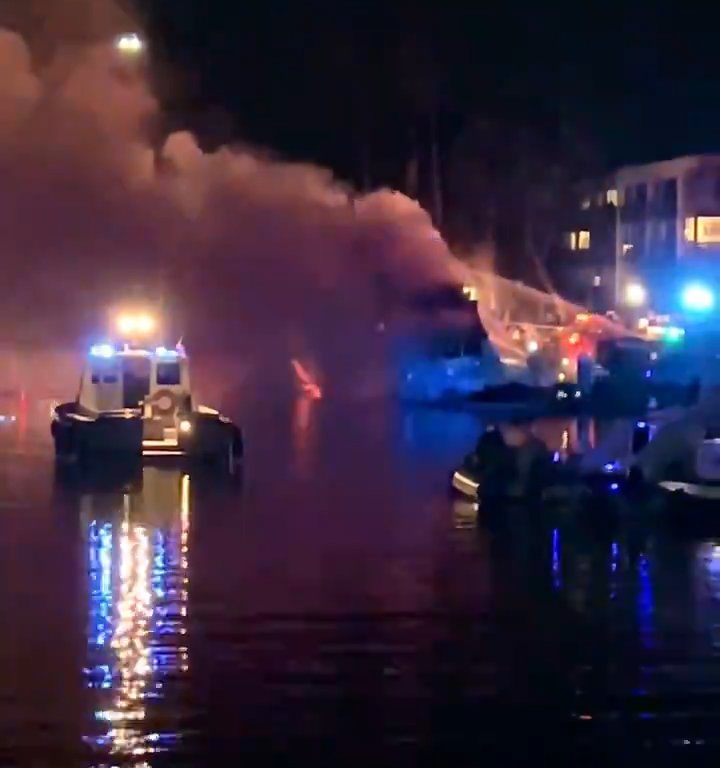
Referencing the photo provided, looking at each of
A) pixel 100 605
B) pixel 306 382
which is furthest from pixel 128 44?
pixel 100 605

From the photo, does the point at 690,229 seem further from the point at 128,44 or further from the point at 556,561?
the point at 556,561

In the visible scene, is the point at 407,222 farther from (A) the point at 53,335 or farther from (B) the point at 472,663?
(B) the point at 472,663

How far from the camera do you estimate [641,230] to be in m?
69.1

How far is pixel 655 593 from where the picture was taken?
1452 cm

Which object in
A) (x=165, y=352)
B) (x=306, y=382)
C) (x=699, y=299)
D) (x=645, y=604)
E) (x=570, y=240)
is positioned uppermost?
(x=570, y=240)

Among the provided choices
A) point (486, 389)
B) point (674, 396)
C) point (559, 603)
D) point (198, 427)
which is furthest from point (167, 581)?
point (486, 389)

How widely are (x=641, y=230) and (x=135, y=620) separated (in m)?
57.9

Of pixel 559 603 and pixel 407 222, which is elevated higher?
pixel 407 222

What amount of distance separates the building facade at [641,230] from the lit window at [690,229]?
36 millimetres

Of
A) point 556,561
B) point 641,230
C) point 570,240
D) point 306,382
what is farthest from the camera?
point 641,230

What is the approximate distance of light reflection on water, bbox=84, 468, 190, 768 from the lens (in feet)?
31.8

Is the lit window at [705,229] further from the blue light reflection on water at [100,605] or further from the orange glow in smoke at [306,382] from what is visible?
the blue light reflection on water at [100,605]

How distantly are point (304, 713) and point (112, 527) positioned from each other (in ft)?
28.3

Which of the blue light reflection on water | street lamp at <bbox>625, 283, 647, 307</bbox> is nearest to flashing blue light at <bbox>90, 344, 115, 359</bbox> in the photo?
the blue light reflection on water
